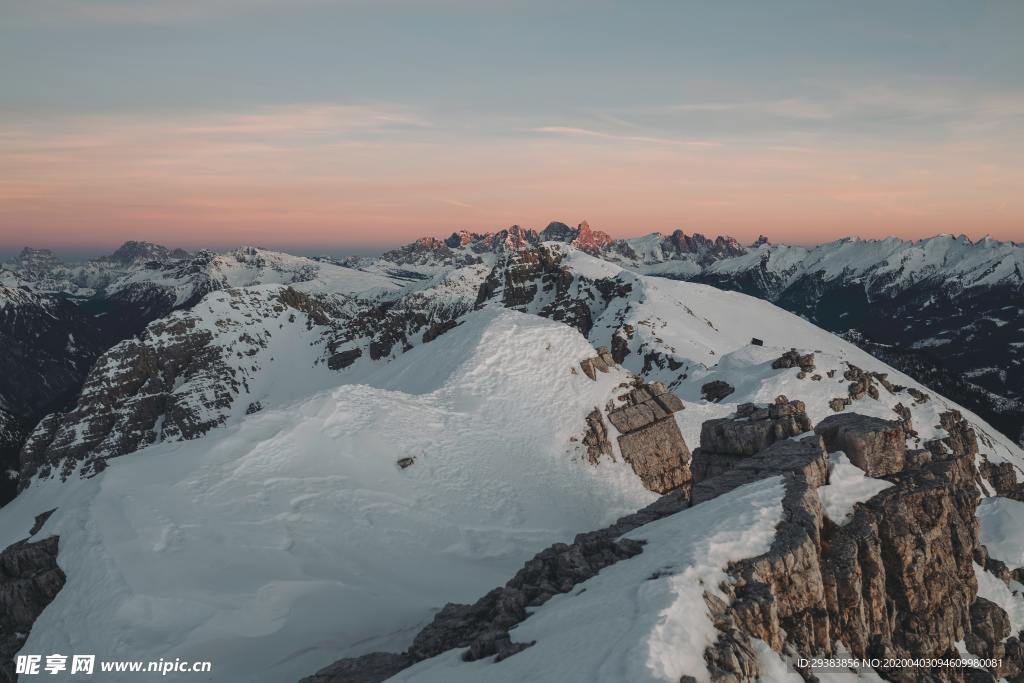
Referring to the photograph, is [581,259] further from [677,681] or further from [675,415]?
[677,681]

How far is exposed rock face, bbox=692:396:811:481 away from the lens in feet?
102

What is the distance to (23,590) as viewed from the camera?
25.8m

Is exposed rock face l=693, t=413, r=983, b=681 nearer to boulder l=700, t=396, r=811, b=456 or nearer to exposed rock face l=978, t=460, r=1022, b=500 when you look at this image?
boulder l=700, t=396, r=811, b=456

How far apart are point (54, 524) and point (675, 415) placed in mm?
45443

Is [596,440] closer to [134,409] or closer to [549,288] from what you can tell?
[549,288]

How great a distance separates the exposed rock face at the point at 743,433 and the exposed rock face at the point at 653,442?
1133 cm

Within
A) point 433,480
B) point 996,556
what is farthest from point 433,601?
point 996,556

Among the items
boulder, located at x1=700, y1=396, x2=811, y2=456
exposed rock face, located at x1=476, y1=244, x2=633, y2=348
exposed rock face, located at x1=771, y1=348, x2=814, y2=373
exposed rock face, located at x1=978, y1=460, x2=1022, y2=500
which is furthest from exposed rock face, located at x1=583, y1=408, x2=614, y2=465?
exposed rock face, located at x1=476, y1=244, x2=633, y2=348

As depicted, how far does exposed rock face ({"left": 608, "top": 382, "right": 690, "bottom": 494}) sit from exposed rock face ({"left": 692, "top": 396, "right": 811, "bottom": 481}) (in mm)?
11332

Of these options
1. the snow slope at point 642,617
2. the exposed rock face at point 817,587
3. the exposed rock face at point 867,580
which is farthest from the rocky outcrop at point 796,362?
the snow slope at point 642,617

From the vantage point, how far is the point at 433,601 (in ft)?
91.4

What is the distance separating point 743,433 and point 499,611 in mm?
18583

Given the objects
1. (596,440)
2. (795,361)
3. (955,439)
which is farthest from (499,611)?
(955,439)

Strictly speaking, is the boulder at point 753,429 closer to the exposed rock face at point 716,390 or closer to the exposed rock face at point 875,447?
the exposed rock face at point 875,447
